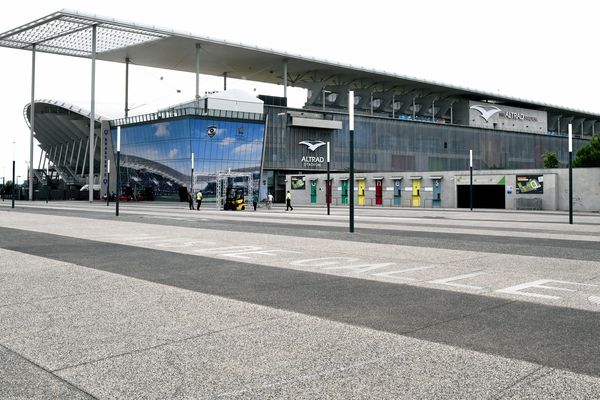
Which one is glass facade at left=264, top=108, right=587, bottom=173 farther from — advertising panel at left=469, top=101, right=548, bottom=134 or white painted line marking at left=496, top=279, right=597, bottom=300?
white painted line marking at left=496, top=279, right=597, bottom=300

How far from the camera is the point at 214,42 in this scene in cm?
7869

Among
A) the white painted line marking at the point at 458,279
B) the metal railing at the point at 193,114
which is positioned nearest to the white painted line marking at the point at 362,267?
the white painted line marking at the point at 458,279

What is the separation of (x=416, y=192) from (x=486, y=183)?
7286 millimetres

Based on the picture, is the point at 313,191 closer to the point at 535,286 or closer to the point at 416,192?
the point at 416,192

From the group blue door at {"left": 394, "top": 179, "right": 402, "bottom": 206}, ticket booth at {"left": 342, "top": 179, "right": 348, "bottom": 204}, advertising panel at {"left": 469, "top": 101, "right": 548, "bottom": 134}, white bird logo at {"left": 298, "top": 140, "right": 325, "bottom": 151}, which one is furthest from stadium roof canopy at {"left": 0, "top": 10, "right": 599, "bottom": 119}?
blue door at {"left": 394, "top": 179, "right": 402, "bottom": 206}

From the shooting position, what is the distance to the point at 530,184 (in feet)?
151

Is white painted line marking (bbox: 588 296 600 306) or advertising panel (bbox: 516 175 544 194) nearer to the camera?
white painted line marking (bbox: 588 296 600 306)

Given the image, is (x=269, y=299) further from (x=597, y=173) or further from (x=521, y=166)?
(x=521, y=166)

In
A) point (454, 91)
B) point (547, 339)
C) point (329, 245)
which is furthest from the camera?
point (454, 91)

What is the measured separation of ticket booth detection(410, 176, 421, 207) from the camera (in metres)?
54.3

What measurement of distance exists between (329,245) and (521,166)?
10430cm

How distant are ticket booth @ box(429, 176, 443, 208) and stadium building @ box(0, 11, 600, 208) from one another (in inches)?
850

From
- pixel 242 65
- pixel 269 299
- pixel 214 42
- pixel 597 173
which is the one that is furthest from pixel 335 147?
pixel 269 299

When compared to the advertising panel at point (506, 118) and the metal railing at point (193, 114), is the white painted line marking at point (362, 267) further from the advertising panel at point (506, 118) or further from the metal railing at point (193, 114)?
the advertising panel at point (506, 118)
